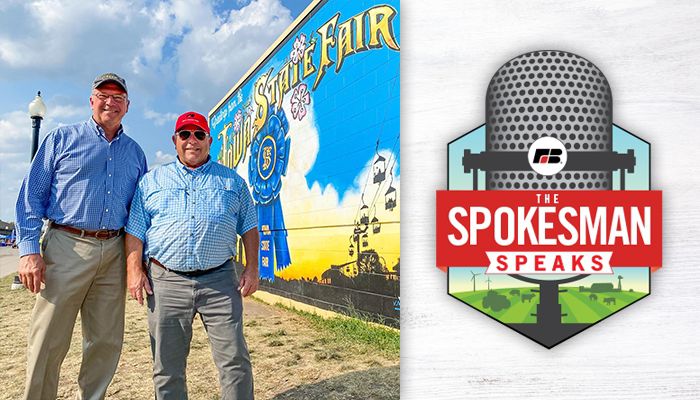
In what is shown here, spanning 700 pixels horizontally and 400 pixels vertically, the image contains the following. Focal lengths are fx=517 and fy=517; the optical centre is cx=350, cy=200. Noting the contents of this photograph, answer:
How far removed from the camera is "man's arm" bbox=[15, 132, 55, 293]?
2619 millimetres

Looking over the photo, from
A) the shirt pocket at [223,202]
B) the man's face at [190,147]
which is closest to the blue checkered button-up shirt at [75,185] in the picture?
the man's face at [190,147]

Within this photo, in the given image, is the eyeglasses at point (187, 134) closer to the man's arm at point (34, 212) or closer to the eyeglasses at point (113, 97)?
the eyeglasses at point (113, 97)

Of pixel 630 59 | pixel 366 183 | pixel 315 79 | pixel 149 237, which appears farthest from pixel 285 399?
pixel 315 79

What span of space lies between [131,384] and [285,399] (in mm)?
1298

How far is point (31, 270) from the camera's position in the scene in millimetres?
2605

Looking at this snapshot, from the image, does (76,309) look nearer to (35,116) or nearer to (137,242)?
(137,242)

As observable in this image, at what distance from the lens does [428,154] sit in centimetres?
134

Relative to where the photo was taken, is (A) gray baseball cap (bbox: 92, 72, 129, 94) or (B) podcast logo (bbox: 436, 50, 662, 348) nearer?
(B) podcast logo (bbox: 436, 50, 662, 348)

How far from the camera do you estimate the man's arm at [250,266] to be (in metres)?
2.79

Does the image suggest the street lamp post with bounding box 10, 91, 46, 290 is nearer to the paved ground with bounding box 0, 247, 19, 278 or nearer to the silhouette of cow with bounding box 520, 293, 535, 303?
the paved ground with bounding box 0, 247, 19, 278

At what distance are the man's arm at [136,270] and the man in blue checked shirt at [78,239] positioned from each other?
16 cm

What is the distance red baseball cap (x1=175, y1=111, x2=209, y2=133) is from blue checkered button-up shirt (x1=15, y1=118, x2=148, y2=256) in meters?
0.48

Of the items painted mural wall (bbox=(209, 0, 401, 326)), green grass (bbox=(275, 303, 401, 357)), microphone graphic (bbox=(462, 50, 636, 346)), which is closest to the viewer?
microphone graphic (bbox=(462, 50, 636, 346))

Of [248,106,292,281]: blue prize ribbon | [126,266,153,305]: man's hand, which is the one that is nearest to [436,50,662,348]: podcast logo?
[126,266,153,305]: man's hand
